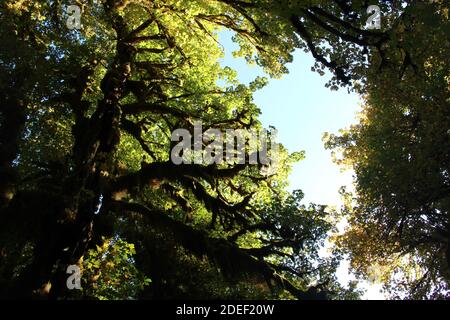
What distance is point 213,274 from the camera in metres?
13.1

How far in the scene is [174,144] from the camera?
43.5 ft

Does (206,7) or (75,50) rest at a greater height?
(206,7)

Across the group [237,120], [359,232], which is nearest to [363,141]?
[359,232]

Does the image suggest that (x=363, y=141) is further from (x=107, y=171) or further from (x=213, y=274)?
(x=107, y=171)

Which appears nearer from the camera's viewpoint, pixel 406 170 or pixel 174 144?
pixel 174 144

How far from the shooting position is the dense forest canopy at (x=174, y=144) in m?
9.57

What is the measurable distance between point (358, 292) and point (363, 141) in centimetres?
990

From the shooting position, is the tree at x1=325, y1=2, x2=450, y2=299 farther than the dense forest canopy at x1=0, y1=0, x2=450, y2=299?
Yes

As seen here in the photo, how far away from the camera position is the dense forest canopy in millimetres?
9570

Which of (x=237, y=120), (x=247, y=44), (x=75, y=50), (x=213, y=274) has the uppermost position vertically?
(x=247, y=44)

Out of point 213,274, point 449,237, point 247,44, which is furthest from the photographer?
point 449,237

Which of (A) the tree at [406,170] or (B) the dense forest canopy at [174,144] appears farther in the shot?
(A) the tree at [406,170]
